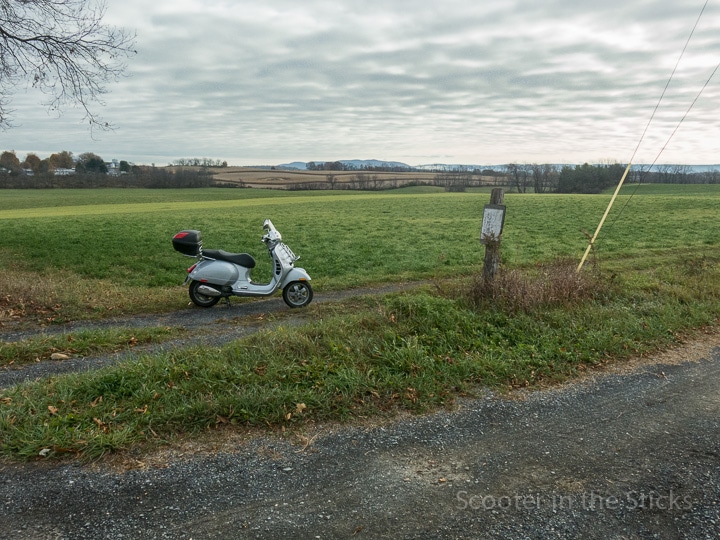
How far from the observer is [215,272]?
8.86 metres

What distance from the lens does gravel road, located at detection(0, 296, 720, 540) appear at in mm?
2885

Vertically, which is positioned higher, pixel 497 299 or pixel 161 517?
pixel 497 299

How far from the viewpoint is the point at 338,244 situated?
1938cm

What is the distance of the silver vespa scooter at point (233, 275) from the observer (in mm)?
8836

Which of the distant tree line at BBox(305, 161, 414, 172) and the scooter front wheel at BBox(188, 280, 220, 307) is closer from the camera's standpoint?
the scooter front wheel at BBox(188, 280, 220, 307)

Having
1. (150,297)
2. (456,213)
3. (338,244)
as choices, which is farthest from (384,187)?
(150,297)

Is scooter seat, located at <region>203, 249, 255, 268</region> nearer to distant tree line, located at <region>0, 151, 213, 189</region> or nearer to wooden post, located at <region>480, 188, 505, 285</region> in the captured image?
wooden post, located at <region>480, 188, 505, 285</region>

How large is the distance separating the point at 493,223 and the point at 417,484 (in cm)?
503

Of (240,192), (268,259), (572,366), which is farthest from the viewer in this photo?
(240,192)

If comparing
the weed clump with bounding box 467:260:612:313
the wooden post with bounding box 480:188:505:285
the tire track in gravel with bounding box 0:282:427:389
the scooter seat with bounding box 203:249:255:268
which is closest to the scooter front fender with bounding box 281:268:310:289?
the tire track in gravel with bounding box 0:282:427:389

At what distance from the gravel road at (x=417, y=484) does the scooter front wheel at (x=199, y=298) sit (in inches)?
216

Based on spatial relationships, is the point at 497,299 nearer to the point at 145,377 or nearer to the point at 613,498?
the point at 613,498

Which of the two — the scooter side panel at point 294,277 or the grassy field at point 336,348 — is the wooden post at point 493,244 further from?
the scooter side panel at point 294,277

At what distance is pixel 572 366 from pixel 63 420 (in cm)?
505
